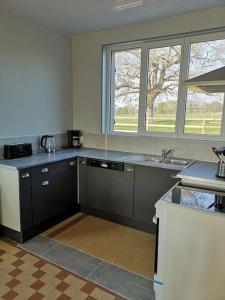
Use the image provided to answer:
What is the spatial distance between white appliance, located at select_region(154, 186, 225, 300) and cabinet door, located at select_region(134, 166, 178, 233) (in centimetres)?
91

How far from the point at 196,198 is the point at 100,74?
8.04 ft

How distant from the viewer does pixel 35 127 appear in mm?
3152

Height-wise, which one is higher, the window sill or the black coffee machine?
the window sill

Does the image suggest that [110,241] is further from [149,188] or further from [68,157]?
[68,157]

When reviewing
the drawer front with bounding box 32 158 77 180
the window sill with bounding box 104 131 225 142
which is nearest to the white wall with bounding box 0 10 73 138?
the drawer front with bounding box 32 158 77 180

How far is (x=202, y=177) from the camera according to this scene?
200 cm

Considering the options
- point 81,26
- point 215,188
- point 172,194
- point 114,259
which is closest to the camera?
point 172,194

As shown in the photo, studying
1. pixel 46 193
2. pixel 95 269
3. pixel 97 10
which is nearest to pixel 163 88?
pixel 97 10

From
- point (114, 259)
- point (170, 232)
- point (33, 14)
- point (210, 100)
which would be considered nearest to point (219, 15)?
point (210, 100)

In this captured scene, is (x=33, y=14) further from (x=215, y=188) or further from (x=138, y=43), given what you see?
(x=215, y=188)

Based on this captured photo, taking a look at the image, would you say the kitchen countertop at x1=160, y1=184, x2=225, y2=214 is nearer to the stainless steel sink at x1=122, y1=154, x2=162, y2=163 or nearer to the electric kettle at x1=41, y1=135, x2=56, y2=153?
the stainless steel sink at x1=122, y1=154, x2=162, y2=163

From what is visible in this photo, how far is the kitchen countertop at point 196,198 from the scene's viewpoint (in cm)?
145

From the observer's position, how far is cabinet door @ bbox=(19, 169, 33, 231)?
2.36 metres

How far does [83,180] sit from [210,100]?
6.38 ft
